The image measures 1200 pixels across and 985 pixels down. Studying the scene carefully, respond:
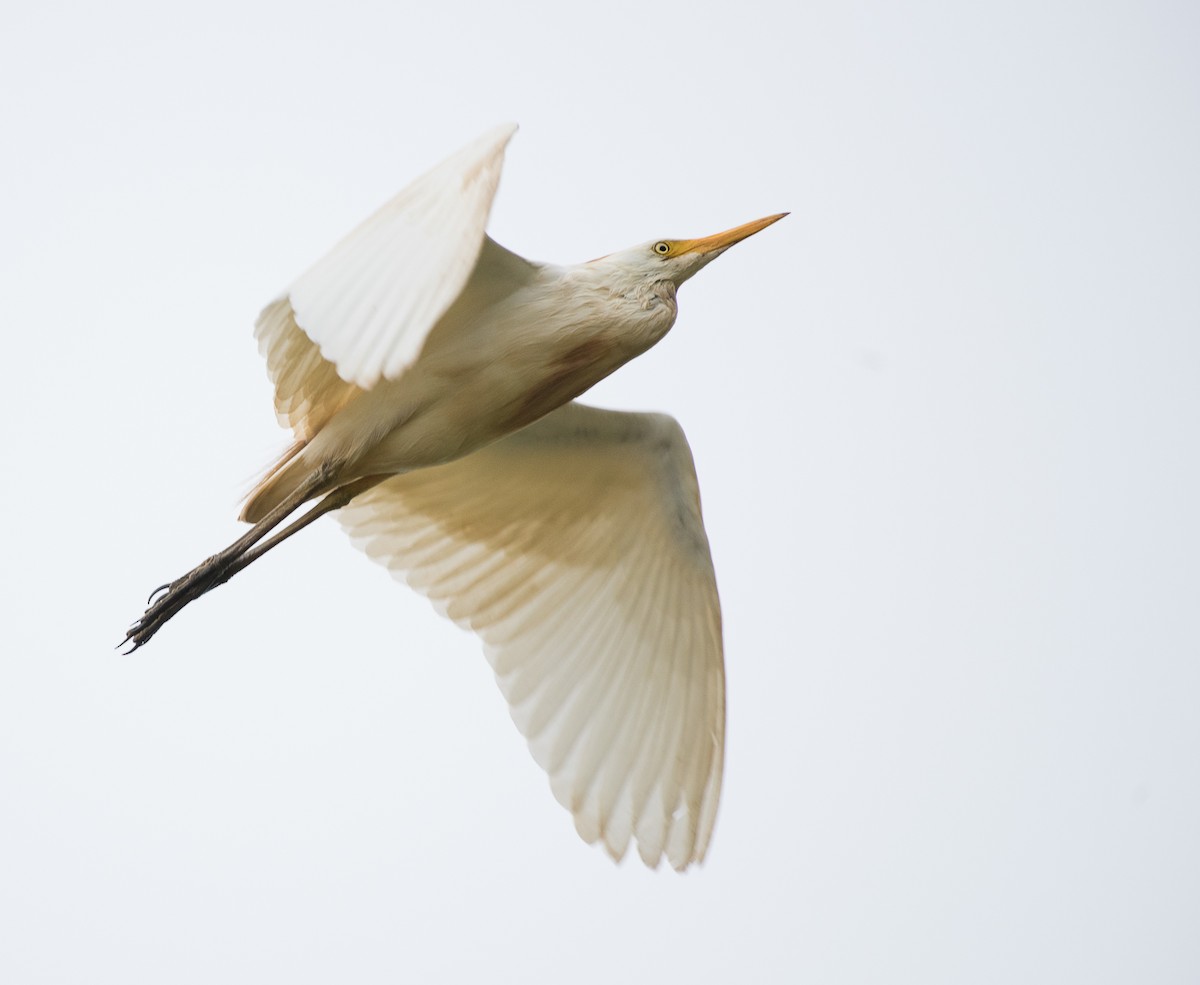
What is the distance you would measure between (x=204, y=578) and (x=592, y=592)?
1.49 meters

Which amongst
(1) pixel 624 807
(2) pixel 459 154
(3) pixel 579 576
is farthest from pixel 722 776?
(2) pixel 459 154

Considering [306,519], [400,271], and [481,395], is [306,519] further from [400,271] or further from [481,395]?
[400,271]

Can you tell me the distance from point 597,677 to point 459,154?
7.76ft

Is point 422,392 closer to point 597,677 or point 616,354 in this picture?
point 616,354

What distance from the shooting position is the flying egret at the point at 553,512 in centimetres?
615

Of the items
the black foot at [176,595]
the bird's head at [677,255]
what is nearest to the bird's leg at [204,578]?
the black foot at [176,595]

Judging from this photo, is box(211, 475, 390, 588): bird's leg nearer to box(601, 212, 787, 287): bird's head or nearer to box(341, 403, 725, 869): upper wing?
box(341, 403, 725, 869): upper wing

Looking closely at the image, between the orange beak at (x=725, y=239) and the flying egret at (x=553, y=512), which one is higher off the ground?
the orange beak at (x=725, y=239)

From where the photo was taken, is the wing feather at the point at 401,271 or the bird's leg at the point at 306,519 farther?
the bird's leg at the point at 306,519

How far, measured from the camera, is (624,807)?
6.79m

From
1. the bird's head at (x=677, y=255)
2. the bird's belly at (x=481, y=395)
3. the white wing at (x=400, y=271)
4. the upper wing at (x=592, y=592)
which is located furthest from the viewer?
the upper wing at (x=592, y=592)

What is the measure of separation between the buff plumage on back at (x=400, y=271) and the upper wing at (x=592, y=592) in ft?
5.91

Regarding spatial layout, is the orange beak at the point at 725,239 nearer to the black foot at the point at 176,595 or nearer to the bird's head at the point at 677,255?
the bird's head at the point at 677,255

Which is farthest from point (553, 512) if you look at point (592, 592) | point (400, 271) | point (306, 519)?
point (400, 271)
